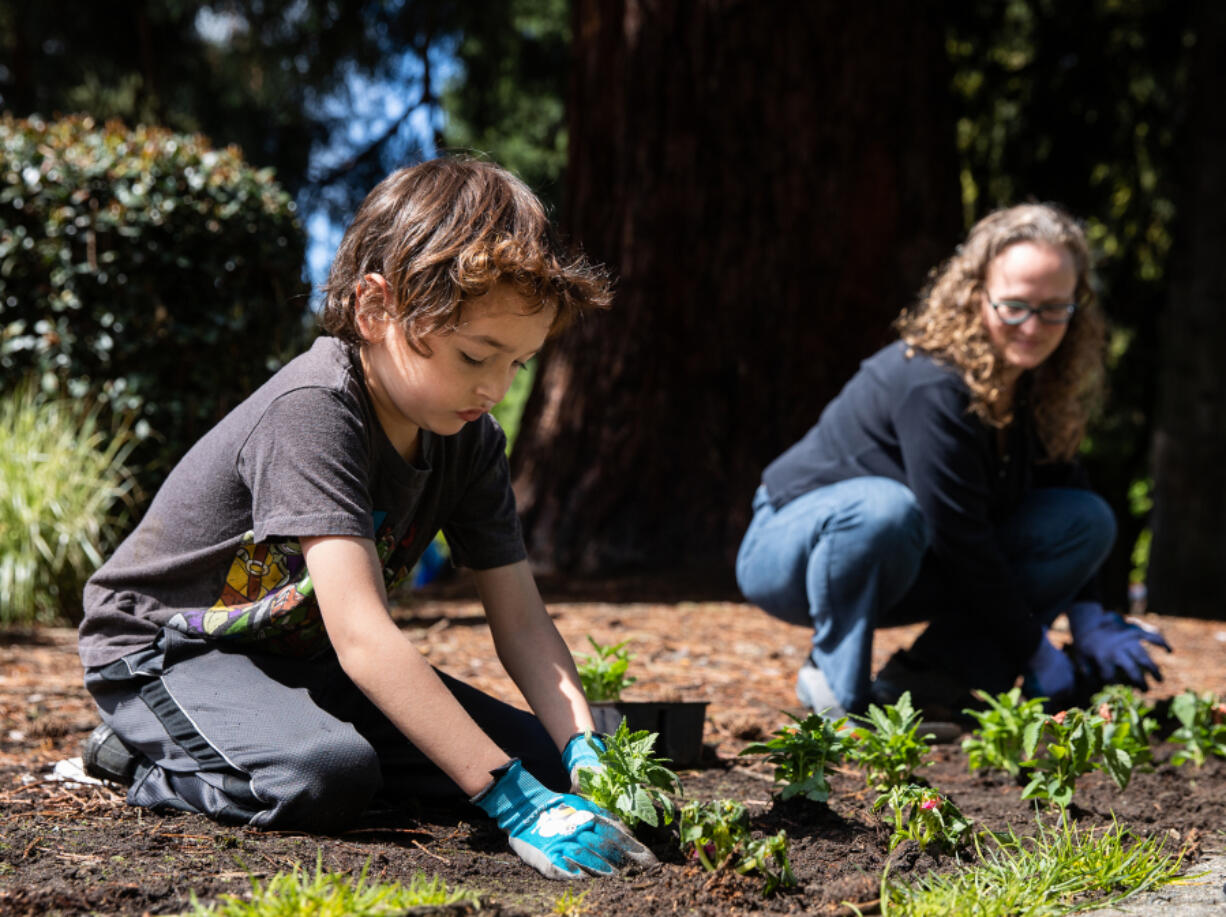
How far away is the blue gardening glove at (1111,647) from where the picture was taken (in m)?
3.08

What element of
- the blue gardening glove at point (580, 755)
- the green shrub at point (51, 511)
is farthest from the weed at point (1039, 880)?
the green shrub at point (51, 511)

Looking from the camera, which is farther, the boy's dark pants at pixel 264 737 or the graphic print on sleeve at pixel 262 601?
the graphic print on sleeve at pixel 262 601

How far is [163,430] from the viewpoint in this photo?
4504mm

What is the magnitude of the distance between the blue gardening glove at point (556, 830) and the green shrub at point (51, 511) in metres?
2.78

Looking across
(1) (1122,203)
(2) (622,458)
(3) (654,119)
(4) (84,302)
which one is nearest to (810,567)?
(2) (622,458)

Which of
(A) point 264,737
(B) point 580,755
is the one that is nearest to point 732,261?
(B) point 580,755

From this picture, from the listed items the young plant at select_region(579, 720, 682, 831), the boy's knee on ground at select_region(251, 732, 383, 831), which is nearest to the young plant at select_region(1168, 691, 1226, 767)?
the young plant at select_region(579, 720, 682, 831)

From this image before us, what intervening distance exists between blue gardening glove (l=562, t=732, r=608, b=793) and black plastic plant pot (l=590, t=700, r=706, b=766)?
399 millimetres

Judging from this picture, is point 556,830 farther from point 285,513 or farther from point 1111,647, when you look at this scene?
point 1111,647

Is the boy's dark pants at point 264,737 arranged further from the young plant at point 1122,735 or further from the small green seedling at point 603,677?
the young plant at point 1122,735

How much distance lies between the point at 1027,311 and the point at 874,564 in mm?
740

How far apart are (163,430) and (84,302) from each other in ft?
1.80

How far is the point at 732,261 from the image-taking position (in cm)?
571

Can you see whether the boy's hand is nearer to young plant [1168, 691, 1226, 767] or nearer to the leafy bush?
young plant [1168, 691, 1226, 767]
